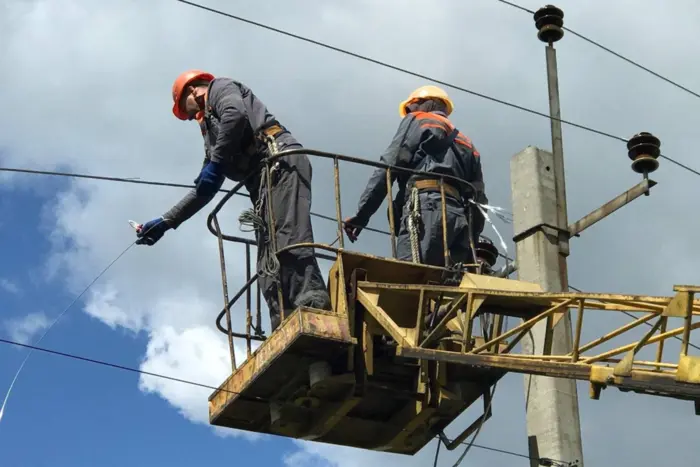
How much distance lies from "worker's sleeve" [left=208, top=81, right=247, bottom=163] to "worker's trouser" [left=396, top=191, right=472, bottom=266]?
4.71 feet

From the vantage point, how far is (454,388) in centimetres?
1018

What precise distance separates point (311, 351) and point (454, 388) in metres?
1.36

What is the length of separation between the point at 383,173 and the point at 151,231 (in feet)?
6.35

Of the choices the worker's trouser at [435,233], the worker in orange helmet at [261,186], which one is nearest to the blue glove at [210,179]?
the worker in orange helmet at [261,186]

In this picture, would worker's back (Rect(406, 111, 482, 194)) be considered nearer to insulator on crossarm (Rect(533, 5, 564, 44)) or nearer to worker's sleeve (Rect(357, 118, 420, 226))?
worker's sleeve (Rect(357, 118, 420, 226))

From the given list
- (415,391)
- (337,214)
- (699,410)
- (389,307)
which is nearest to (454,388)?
(415,391)

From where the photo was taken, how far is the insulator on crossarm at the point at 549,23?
441 inches

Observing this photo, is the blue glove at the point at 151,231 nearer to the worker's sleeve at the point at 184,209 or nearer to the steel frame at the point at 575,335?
the worker's sleeve at the point at 184,209

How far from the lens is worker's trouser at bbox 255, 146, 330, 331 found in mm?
9789

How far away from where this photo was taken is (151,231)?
1072 centimetres

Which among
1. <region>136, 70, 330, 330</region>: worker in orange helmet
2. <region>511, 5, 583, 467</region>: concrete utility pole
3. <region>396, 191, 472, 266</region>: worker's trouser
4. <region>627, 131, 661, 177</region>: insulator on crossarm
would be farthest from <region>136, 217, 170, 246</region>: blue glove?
<region>627, 131, 661, 177</region>: insulator on crossarm

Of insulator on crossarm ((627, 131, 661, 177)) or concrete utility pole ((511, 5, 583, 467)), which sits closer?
concrete utility pole ((511, 5, 583, 467))

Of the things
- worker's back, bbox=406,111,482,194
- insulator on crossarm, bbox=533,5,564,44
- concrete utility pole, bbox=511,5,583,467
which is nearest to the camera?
concrete utility pole, bbox=511,5,583,467

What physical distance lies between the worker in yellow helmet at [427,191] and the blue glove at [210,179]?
1.13m
